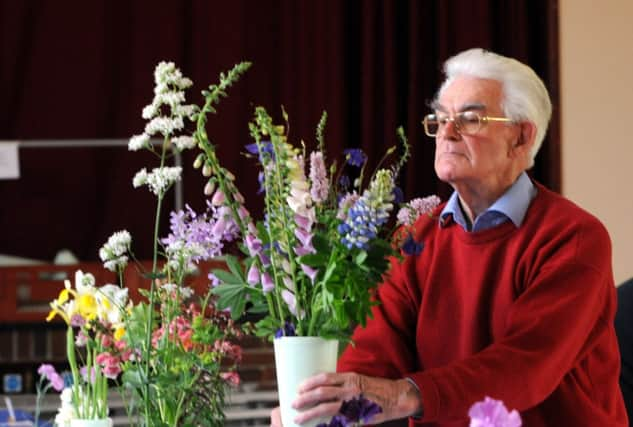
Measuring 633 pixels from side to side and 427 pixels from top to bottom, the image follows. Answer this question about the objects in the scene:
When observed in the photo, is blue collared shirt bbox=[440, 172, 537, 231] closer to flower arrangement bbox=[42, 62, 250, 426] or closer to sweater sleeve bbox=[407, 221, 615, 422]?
sweater sleeve bbox=[407, 221, 615, 422]

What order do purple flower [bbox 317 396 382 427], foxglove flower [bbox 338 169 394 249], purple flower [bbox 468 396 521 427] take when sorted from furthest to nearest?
foxglove flower [bbox 338 169 394 249] < purple flower [bbox 317 396 382 427] < purple flower [bbox 468 396 521 427]

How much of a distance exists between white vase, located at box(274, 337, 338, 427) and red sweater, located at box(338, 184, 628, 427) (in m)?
0.22

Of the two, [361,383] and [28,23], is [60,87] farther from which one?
[361,383]

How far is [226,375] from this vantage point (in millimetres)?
1714

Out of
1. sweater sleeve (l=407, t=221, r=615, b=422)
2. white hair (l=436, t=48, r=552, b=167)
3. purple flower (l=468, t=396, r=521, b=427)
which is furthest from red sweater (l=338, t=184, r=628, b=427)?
purple flower (l=468, t=396, r=521, b=427)

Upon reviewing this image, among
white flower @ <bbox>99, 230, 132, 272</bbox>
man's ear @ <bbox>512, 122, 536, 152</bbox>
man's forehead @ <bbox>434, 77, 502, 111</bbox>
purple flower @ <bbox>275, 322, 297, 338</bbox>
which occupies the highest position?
man's forehead @ <bbox>434, 77, 502, 111</bbox>

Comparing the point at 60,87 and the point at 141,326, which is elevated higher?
the point at 60,87

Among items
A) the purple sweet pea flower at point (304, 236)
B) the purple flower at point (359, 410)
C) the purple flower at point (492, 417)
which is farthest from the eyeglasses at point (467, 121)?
the purple flower at point (492, 417)

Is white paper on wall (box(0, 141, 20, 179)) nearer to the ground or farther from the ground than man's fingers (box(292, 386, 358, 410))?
farther from the ground

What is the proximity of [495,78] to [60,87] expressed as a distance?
2958mm

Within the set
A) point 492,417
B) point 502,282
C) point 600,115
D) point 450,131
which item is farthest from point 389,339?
point 600,115

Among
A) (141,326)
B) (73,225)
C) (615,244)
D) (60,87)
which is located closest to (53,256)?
(73,225)

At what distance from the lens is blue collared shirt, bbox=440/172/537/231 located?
195 centimetres

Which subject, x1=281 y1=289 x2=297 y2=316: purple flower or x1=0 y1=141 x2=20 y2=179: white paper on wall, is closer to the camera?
x1=281 y1=289 x2=297 y2=316: purple flower
